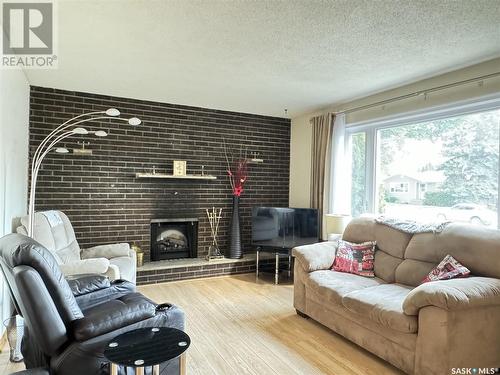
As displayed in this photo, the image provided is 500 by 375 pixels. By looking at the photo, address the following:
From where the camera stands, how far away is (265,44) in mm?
2561

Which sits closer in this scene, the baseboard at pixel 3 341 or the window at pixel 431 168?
the baseboard at pixel 3 341

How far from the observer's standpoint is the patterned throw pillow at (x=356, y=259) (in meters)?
3.22

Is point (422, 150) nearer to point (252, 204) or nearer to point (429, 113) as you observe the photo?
point (429, 113)

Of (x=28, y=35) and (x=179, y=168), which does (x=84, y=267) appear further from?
(x=179, y=168)

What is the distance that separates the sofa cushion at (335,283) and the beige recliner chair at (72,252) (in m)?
1.82

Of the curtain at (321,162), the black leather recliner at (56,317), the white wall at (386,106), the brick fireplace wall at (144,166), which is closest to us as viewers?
the black leather recliner at (56,317)

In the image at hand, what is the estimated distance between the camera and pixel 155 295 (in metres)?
3.78

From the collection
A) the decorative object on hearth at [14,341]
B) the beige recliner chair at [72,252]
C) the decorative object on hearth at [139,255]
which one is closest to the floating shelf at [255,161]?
the decorative object on hearth at [139,255]

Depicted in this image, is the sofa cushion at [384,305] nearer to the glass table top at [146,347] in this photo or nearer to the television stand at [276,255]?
the glass table top at [146,347]

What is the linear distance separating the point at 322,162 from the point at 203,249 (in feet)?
7.19

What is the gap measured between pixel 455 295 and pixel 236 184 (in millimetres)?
3437

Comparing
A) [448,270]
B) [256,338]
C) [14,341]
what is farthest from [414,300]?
[14,341]

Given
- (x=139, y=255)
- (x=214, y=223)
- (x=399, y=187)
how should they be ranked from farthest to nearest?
(x=214, y=223), (x=139, y=255), (x=399, y=187)

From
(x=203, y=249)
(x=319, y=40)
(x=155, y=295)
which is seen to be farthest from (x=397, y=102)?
(x=155, y=295)
